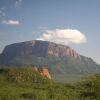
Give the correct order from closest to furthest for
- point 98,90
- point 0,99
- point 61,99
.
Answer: point 98,90 < point 61,99 < point 0,99

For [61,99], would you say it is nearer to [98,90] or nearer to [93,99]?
[93,99]

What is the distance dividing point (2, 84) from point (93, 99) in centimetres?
13701

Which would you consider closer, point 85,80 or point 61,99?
point 85,80

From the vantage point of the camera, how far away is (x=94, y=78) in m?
52.9

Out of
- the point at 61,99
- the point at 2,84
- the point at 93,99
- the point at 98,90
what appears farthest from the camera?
the point at 2,84

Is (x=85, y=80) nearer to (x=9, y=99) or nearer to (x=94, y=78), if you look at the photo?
(x=94, y=78)

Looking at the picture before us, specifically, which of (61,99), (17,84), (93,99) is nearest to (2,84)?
(17,84)

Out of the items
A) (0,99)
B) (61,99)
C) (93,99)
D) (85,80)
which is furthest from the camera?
(0,99)

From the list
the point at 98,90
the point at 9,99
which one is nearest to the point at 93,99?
the point at 98,90

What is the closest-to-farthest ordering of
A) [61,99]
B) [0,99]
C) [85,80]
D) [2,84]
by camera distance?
1. [85,80]
2. [61,99]
3. [0,99]
4. [2,84]

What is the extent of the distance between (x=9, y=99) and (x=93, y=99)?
5027 centimetres

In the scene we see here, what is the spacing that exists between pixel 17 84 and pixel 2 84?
428 inches

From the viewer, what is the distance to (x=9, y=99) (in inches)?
4230

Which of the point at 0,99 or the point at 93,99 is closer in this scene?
the point at 93,99
